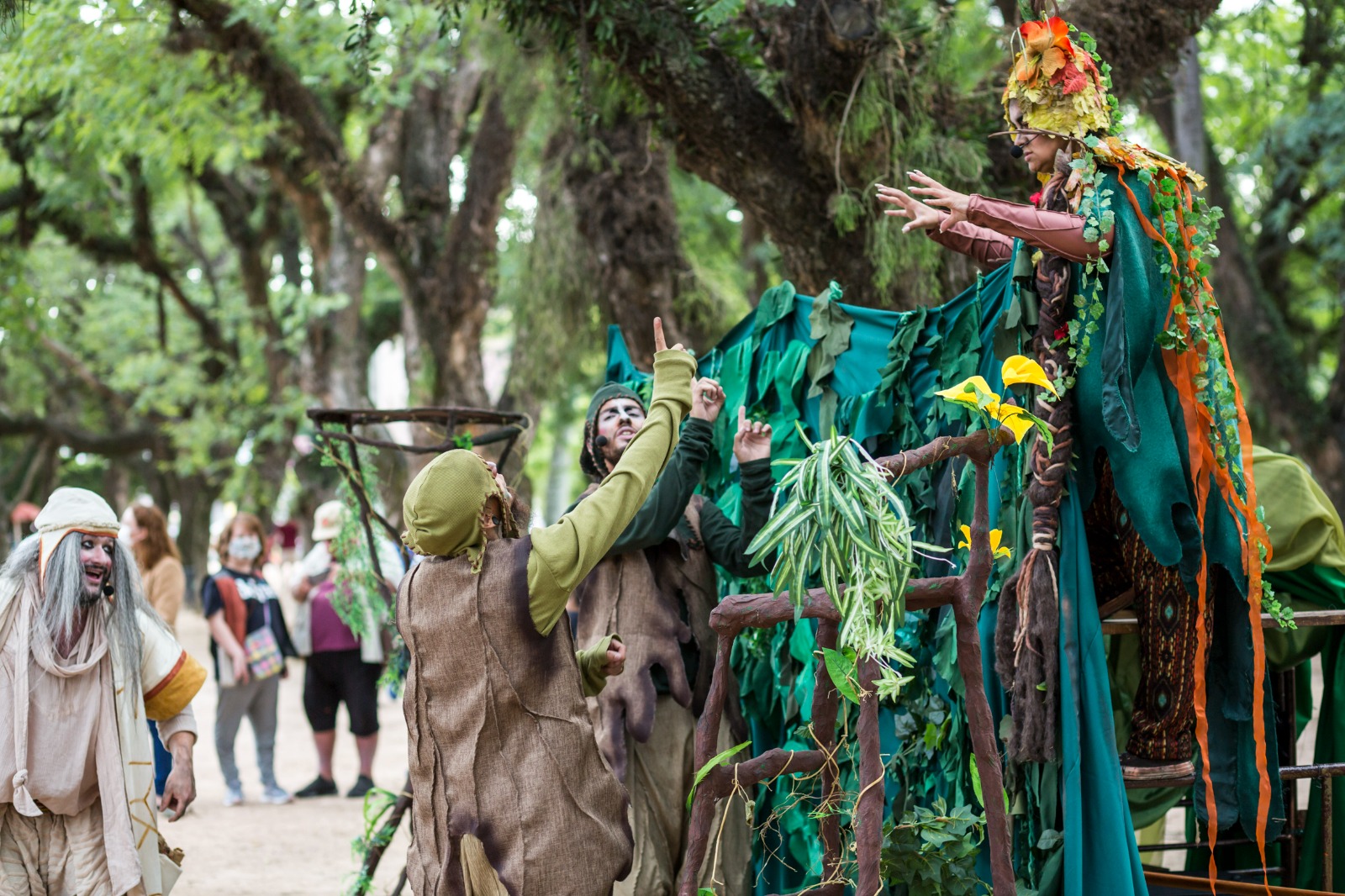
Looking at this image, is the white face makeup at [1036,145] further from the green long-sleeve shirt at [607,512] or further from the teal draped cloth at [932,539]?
the green long-sleeve shirt at [607,512]

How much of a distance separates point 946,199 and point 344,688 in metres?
6.11

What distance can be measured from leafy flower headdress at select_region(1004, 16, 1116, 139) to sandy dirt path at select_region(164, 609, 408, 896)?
3.81 m

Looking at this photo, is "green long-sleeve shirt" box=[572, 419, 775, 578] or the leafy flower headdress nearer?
the leafy flower headdress

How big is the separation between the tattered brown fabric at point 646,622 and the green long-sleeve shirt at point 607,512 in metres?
0.40

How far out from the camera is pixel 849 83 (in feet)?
17.9

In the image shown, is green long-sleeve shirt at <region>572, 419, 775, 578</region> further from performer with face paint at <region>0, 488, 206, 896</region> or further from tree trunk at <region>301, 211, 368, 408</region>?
tree trunk at <region>301, 211, 368, 408</region>

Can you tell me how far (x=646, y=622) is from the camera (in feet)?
13.0

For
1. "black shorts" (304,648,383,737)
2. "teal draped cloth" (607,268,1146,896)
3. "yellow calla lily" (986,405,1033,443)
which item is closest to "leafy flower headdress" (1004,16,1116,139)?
"teal draped cloth" (607,268,1146,896)

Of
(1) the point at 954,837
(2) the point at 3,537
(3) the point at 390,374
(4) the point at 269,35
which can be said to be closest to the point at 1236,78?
(4) the point at 269,35

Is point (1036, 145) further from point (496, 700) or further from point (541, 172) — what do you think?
point (541, 172)

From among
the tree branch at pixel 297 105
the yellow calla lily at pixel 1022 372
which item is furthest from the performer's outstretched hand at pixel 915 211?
the tree branch at pixel 297 105

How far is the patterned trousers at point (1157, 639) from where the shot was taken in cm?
343

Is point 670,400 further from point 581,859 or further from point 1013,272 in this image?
point 581,859

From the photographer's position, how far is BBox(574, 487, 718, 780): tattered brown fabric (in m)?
3.86
